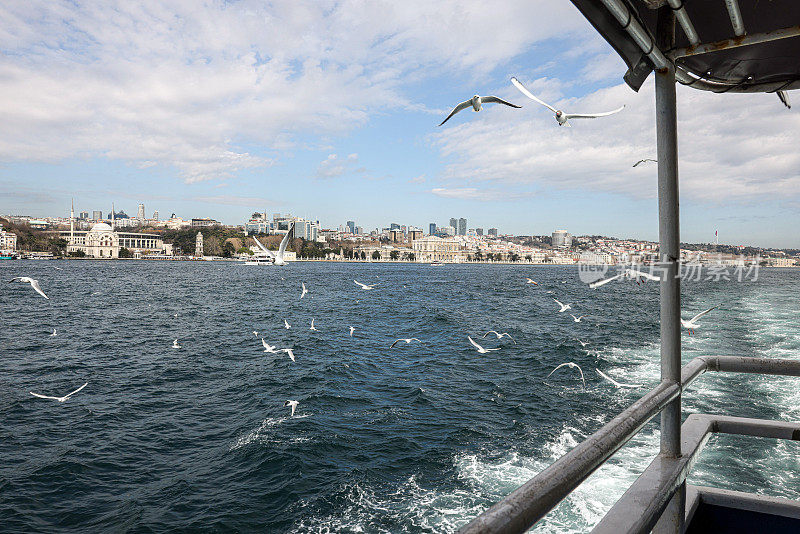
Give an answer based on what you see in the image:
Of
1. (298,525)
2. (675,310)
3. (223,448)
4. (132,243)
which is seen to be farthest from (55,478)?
(132,243)

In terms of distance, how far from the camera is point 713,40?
179cm

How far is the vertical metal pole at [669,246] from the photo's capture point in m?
1.58

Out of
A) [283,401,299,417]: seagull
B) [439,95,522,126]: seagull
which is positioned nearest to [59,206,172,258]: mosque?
[283,401,299,417]: seagull

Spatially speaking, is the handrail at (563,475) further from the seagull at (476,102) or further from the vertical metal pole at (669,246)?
the seagull at (476,102)

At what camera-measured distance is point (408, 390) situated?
12297 mm

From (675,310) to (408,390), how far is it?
11.1 meters

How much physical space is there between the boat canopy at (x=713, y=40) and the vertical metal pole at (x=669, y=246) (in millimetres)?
63

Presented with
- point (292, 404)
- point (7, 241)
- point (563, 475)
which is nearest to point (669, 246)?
point (563, 475)

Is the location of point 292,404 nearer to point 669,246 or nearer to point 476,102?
point 476,102

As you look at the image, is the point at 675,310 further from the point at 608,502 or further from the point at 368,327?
the point at 368,327

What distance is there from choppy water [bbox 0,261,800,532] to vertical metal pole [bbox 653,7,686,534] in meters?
5.06

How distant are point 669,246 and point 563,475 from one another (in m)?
1.13

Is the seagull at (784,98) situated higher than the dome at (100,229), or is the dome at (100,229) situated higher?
the dome at (100,229)

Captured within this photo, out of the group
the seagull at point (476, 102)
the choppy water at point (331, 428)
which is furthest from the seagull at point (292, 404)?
the seagull at point (476, 102)
